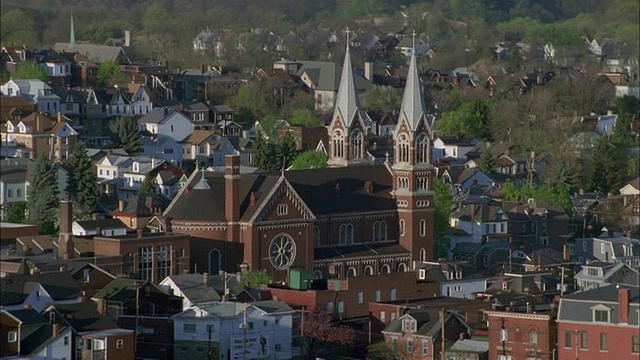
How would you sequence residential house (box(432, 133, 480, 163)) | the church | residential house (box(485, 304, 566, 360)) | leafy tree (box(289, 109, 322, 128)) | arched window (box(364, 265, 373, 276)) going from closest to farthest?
residential house (box(485, 304, 566, 360)) → the church → arched window (box(364, 265, 373, 276)) → residential house (box(432, 133, 480, 163)) → leafy tree (box(289, 109, 322, 128))

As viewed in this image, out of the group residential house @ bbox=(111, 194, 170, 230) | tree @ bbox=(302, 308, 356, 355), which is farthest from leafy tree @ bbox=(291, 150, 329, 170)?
tree @ bbox=(302, 308, 356, 355)

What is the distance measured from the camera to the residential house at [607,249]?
75438 mm

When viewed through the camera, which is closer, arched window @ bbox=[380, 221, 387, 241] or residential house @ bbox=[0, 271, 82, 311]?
residential house @ bbox=[0, 271, 82, 311]

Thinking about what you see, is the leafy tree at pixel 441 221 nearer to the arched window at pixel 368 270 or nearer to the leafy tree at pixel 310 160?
the arched window at pixel 368 270

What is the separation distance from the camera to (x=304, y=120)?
10188 cm

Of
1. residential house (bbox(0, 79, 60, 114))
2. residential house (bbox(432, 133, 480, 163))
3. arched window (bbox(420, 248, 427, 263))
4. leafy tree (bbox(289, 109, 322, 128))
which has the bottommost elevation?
arched window (bbox(420, 248, 427, 263))

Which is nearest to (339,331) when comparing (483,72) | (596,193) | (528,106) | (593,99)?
(596,193)

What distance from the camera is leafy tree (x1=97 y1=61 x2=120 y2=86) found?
10556cm

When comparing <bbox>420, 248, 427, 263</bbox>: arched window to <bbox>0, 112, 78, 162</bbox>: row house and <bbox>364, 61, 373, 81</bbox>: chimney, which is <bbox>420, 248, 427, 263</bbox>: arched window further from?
<bbox>364, 61, 373, 81</bbox>: chimney

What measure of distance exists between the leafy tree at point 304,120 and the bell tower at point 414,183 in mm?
27145

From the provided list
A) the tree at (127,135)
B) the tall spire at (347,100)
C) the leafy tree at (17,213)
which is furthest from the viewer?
the tree at (127,135)

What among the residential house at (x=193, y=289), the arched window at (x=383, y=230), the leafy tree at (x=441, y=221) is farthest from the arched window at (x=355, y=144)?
the residential house at (x=193, y=289)

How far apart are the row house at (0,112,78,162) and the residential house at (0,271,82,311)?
94.0 feet

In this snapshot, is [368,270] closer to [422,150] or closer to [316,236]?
[316,236]
